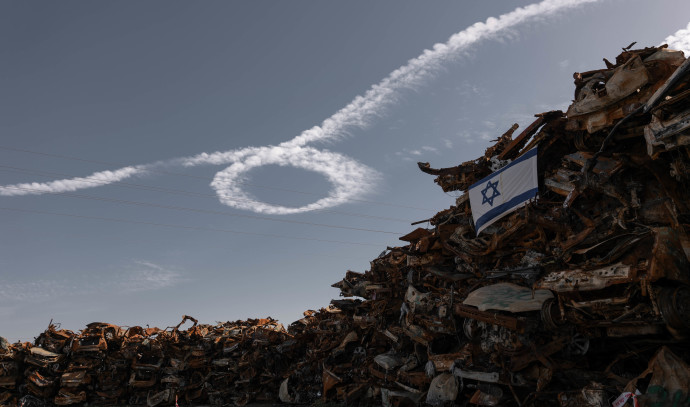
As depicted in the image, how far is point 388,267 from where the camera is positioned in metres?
15.6

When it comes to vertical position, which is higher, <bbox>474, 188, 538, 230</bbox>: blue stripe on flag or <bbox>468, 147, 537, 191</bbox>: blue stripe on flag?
<bbox>468, 147, 537, 191</bbox>: blue stripe on flag

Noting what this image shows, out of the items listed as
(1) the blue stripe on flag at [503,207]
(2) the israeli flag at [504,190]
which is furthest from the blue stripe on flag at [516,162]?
(1) the blue stripe on flag at [503,207]

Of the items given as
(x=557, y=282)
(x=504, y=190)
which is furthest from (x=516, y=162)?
(x=557, y=282)

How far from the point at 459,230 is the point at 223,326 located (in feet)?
54.1

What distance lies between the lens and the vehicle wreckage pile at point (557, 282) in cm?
677

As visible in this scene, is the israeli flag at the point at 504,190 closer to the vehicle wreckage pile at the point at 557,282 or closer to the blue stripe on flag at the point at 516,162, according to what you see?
the blue stripe on flag at the point at 516,162

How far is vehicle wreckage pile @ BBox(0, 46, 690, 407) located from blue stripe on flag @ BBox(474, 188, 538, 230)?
18 cm

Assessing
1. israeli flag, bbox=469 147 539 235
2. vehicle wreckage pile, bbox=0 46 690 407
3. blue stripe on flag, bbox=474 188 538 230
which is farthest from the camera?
israeli flag, bbox=469 147 539 235

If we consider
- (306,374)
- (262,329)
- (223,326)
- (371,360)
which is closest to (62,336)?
(223,326)

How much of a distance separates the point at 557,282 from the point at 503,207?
3.65 metres

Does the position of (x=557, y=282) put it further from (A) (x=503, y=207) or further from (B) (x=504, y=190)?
(B) (x=504, y=190)

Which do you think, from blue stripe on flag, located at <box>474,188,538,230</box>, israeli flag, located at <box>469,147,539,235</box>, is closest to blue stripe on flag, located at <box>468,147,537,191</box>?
israeli flag, located at <box>469,147,539,235</box>

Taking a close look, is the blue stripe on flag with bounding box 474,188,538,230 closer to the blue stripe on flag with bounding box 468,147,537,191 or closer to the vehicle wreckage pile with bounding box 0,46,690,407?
the vehicle wreckage pile with bounding box 0,46,690,407

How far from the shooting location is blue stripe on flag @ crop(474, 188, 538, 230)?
10500 mm
